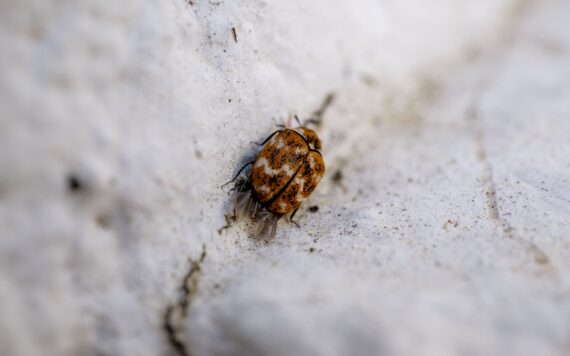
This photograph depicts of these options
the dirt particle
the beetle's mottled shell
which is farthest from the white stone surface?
the beetle's mottled shell

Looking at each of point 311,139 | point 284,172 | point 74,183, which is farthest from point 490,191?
point 74,183

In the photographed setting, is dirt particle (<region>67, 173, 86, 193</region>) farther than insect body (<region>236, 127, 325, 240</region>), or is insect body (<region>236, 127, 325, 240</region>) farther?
insect body (<region>236, 127, 325, 240</region>)

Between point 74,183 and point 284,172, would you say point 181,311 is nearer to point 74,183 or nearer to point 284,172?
point 74,183

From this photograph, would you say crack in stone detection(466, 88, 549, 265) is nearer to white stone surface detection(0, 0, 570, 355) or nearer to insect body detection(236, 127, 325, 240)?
white stone surface detection(0, 0, 570, 355)

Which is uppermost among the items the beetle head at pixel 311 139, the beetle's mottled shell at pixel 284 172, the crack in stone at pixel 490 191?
the crack in stone at pixel 490 191

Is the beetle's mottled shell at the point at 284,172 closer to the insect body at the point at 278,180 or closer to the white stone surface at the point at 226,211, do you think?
the insect body at the point at 278,180

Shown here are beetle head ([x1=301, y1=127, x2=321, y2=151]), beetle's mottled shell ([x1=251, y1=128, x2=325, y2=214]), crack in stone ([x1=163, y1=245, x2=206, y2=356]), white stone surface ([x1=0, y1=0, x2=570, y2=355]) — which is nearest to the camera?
white stone surface ([x1=0, y1=0, x2=570, y2=355])

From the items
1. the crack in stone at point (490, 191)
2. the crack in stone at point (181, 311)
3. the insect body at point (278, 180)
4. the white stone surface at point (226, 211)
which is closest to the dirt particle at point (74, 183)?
the white stone surface at point (226, 211)

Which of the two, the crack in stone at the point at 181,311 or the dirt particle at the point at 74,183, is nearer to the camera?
the dirt particle at the point at 74,183
